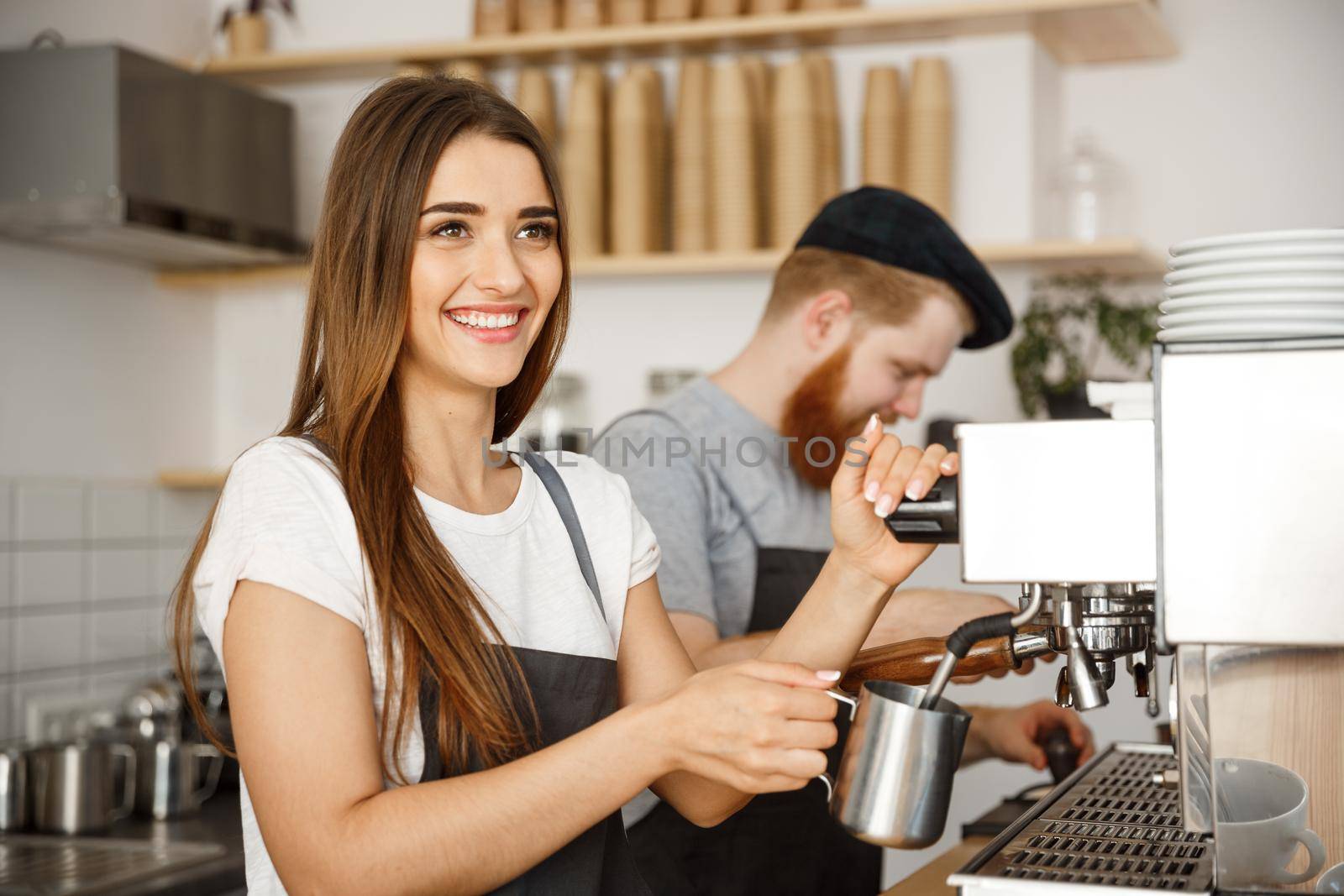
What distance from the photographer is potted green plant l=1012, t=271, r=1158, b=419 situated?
234cm

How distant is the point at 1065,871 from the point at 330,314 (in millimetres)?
691

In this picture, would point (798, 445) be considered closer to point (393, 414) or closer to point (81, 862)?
point (393, 414)

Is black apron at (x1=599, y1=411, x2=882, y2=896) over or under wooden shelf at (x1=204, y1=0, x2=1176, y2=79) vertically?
under

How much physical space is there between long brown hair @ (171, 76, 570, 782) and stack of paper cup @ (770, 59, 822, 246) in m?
1.36

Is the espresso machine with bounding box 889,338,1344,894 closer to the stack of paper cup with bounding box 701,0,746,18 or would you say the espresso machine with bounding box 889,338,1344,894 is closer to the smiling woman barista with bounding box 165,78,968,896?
the smiling woman barista with bounding box 165,78,968,896

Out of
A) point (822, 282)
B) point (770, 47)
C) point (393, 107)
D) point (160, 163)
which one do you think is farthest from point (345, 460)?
point (770, 47)

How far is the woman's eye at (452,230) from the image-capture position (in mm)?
1119

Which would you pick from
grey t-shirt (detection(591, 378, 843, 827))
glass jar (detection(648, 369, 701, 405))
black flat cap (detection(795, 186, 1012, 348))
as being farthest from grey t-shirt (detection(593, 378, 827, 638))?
glass jar (detection(648, 369, 701, 405))

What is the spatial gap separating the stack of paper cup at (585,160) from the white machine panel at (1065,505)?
1845 mm

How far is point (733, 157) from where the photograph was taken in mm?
2541

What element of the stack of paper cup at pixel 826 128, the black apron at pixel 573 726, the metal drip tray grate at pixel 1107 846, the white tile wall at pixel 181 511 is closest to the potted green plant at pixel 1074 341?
the stack of paper cup at pixel 826 128

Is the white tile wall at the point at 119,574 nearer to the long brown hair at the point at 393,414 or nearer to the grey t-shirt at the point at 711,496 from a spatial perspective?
the grey t-shirt at the point at 711,496

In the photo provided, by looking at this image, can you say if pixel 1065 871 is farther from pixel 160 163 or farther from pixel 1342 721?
pixel 160 163

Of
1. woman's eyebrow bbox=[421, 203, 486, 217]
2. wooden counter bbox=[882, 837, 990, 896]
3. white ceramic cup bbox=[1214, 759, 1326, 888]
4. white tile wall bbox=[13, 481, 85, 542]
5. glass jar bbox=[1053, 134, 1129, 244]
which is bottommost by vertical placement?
wooden counter bbox=[882, 837, 990, 896]
